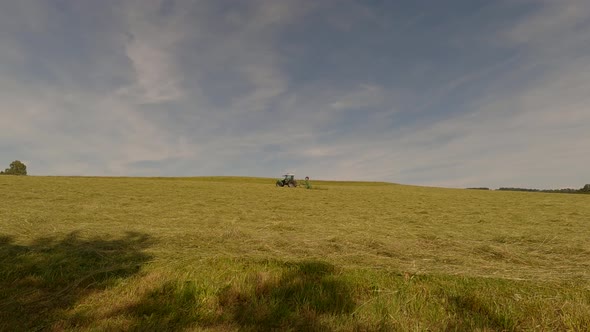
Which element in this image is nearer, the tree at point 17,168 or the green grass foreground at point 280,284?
the green grass foreground at point 280,284

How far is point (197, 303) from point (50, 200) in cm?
1587

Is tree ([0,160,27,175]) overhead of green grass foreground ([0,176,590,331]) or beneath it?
overhead

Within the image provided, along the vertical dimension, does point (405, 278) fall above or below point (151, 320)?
above

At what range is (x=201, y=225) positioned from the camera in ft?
35.9

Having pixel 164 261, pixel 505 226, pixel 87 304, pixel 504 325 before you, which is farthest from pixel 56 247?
pixel 505 226

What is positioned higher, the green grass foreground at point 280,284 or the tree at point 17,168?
the tree at point 17,168

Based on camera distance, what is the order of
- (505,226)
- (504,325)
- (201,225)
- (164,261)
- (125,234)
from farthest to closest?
(505,226) → (201,225) → (125,234) → (164,261) → (504,325)

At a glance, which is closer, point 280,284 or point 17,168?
point 280,284

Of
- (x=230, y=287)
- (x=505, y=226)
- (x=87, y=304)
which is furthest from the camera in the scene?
(x=505, y=226)

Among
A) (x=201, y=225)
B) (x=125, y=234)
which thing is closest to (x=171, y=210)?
(x=201, y=225)

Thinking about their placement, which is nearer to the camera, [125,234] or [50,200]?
[125,234]

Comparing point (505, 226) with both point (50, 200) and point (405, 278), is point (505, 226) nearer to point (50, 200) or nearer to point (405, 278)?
point (405, 278)

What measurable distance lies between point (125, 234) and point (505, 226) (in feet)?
44.3

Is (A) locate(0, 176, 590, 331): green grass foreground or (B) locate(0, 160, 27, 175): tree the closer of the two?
(A) locate(0, 176, 590, 331): green grass foreground
